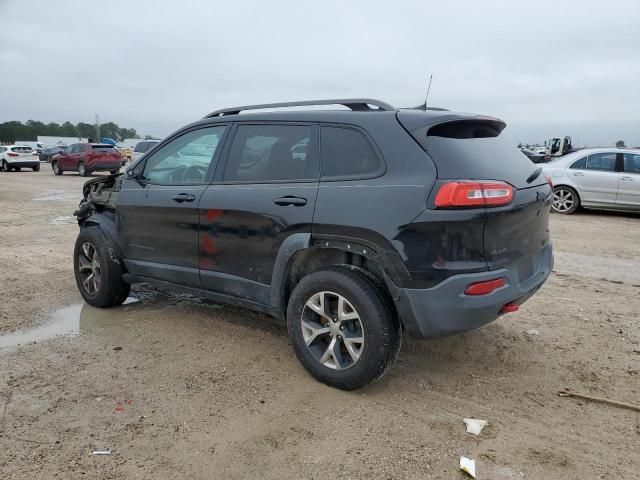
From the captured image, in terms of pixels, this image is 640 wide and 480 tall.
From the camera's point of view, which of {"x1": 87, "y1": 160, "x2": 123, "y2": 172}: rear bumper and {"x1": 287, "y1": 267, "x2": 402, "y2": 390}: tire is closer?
{"x1": 287, "y1": 267, "x2": 402, "y2": 390}: tire

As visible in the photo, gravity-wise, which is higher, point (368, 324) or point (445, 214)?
point (445, 214)

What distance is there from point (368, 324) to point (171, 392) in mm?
1358

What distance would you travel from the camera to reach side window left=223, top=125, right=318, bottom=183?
3527 mm

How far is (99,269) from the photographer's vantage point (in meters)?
4.81

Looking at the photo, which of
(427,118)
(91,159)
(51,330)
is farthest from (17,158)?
(427,118)

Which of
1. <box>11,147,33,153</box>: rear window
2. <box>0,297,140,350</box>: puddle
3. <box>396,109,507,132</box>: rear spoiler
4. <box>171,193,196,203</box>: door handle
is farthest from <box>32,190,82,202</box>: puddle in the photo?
<box>11,147,33,153</box>: rear window

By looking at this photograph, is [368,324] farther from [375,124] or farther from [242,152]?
[242,152]

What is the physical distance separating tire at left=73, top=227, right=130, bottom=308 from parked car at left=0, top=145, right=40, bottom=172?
28.1 meters

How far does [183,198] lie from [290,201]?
1.11 m

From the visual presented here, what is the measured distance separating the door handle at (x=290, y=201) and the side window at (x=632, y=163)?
33.6 feet

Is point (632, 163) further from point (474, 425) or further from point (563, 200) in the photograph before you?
point (474, 425)

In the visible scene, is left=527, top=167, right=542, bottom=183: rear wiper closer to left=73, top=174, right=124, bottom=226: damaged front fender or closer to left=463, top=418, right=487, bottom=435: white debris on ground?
left=463, top=418, right=487, bottom=435: white debris on ground

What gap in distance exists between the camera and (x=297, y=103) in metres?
3.78

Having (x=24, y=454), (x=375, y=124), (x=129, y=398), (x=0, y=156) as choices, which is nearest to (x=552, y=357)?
(x=375, y=124)
